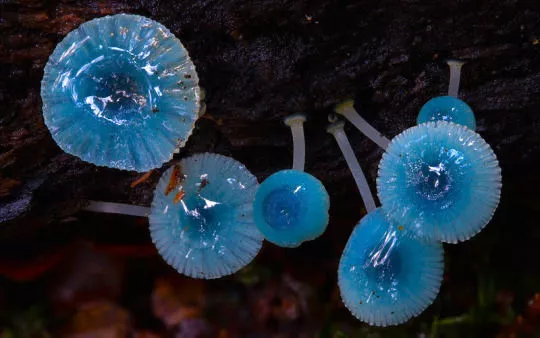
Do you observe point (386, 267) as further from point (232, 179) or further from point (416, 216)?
point (232, 179)

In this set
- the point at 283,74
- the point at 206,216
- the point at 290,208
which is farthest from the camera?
the point at 283,74

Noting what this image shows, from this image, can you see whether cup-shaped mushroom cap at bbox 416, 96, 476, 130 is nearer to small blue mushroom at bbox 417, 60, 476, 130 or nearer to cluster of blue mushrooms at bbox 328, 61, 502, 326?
small blue mushroom at bbox 417, 60, 476, 130

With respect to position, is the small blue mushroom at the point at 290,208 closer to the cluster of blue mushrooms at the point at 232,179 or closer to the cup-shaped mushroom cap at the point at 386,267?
the cluster of blue mushrooms at the point at 232,179

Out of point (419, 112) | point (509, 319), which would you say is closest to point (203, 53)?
point (419, 112)

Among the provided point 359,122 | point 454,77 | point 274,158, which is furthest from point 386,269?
point 454,77

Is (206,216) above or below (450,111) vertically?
below

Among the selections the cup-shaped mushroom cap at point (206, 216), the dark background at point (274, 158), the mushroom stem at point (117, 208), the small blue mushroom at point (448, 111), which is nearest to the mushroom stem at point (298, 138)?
the dark background at point (274, 158)
